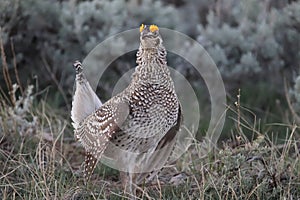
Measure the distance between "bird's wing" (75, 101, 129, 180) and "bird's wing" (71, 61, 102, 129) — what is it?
36cm

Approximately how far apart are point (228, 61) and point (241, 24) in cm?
61

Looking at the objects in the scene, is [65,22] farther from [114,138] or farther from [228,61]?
[114,138]

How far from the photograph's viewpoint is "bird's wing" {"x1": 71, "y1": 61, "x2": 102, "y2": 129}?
4785mm

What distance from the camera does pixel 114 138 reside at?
425 cm

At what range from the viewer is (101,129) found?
14.1 ft

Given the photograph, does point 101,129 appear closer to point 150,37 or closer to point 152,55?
point 152,55

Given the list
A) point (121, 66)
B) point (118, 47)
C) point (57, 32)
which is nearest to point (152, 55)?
point (118, 47)

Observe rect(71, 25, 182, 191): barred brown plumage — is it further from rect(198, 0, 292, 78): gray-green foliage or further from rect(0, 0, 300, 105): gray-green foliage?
rect(198, 0, 292, 78): gray-green foliage

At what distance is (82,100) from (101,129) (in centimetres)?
61

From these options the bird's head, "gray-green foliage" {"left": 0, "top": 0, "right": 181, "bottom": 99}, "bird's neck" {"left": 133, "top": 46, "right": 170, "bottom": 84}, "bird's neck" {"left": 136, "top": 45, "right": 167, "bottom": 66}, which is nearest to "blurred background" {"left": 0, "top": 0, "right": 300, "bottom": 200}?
"gray-green foliage" {"left": 0, "top": 0, "right": 181, "bottom": 99}

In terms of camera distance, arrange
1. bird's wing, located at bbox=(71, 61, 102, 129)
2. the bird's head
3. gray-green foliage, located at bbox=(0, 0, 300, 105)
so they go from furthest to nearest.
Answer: gray-green foliage, located at bbox=(0, 0, 300, 105), bird's wing, located at bbox=(71, 61, 102, 129), the bird's head

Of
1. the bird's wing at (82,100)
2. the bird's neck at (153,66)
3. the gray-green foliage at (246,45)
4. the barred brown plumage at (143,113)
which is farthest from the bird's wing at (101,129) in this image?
the gray-green foliage at (246,45)

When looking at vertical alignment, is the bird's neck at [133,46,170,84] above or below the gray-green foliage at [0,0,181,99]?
above

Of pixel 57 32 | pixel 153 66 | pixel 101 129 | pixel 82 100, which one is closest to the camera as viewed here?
pixel 153 66
